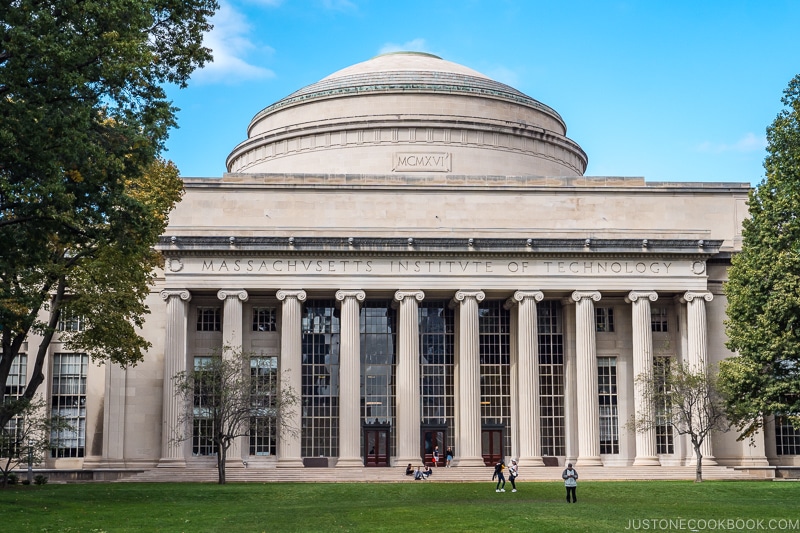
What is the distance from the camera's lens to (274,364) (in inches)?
2594

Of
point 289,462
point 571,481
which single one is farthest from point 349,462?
point 571,481

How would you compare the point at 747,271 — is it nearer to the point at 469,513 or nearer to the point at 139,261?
the point at 469,513

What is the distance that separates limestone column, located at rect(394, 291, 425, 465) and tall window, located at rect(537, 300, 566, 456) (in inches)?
307

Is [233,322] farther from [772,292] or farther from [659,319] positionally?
[772,292]

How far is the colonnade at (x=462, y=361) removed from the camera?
63.2 metres

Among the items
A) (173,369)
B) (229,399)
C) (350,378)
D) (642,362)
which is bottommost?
(229,399)

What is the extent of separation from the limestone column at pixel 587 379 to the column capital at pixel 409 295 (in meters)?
8.89

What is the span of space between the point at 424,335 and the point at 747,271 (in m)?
25.0

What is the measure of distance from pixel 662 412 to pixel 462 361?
1153 cm

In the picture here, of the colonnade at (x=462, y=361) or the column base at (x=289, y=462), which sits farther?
the colonnade at (x=462, y=361)

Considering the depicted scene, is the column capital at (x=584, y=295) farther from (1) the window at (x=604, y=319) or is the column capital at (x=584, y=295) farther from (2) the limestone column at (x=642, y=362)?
(1) the window at (x=604, y=319)

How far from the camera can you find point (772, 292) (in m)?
44.1

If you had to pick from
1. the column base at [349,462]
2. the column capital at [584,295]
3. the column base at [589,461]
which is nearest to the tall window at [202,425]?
the column base at [349,462]

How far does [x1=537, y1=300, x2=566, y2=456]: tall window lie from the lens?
66500 millimetres
